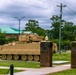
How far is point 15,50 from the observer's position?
40.2m

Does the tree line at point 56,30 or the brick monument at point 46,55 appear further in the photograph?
Result: the tree line at point 56,30

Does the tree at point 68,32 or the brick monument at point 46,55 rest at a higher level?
the tree at point 68,32

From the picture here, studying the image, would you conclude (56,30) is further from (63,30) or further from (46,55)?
(46,55)

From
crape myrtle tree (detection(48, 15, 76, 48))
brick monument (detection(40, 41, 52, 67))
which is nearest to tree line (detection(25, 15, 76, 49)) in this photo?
crape myrtle tree (detection(48, 15, 76, 48))

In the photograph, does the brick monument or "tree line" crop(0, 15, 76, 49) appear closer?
the brick monument

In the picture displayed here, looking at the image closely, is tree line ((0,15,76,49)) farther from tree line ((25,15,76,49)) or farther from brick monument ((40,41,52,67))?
brick monument ((40,41,52,67))

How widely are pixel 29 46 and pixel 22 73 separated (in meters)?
18.6

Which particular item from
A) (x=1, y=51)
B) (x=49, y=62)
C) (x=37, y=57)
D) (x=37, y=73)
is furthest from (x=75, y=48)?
(x=1, y=51)

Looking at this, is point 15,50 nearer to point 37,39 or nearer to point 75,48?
point 37,39

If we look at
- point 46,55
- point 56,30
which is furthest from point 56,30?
point 46,55

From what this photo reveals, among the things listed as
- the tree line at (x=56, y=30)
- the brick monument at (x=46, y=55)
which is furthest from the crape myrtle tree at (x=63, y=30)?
the brick monument at (x=46, y=55)

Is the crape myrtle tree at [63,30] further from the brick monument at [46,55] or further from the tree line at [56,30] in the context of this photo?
the brick monument at [46,55]

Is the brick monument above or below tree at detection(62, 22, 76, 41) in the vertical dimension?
below

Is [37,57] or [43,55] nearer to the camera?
[43,55]
